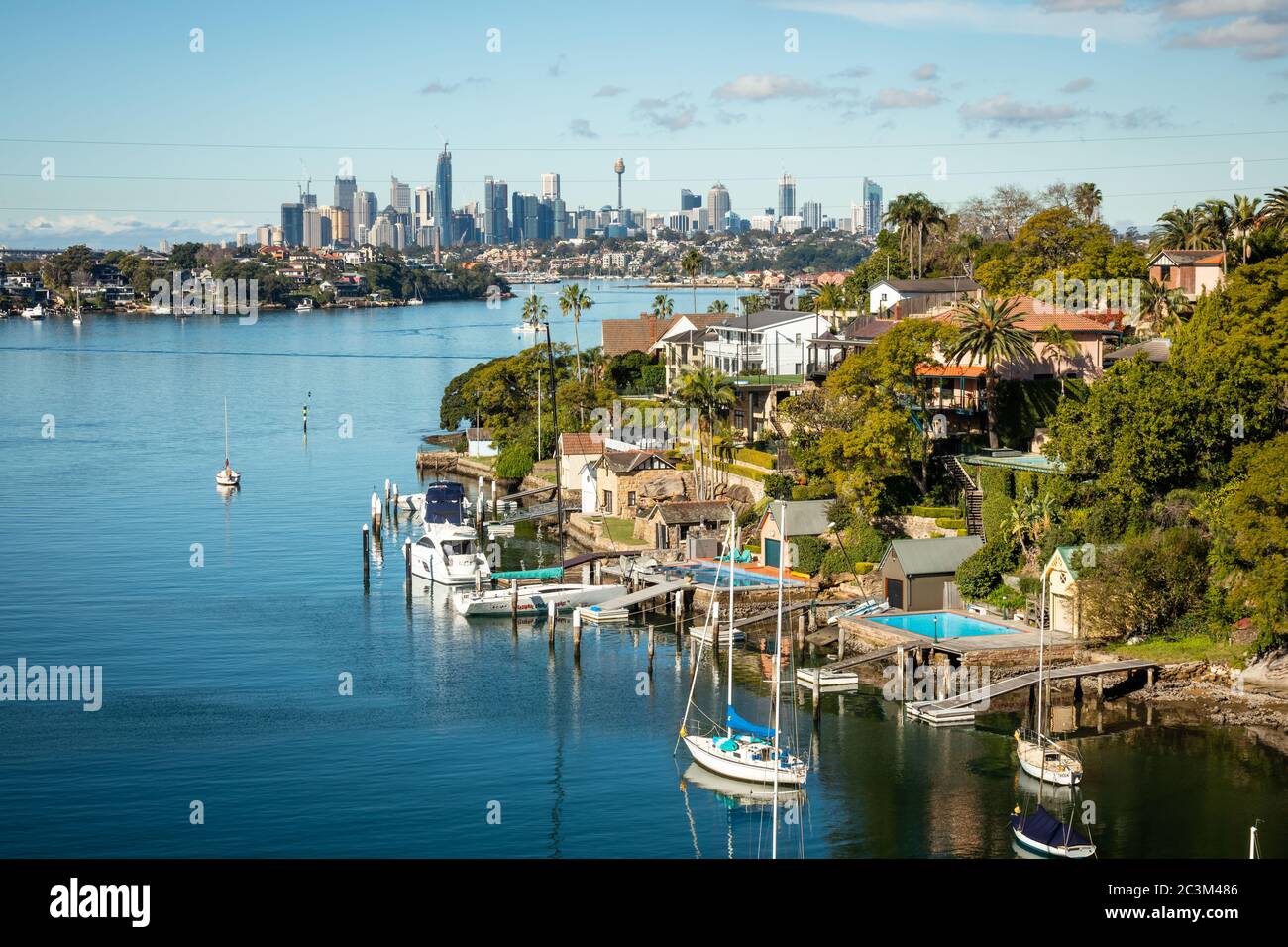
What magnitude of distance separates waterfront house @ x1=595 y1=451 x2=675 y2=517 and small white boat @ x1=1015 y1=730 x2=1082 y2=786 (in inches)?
1448

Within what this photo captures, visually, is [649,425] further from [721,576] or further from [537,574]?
[721,576]

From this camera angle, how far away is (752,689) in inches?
1834

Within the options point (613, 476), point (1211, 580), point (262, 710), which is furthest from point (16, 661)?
point (1211, 580)

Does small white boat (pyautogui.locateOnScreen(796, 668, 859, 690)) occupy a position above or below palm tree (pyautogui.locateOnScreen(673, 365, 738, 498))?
below

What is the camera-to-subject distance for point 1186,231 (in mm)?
86625

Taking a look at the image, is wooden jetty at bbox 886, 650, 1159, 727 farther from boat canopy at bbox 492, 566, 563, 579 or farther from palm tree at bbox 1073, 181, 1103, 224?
palm tree at bbox 1073, 181, 1103, 224

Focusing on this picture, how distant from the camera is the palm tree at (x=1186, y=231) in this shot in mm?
81312

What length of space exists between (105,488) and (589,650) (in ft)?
164

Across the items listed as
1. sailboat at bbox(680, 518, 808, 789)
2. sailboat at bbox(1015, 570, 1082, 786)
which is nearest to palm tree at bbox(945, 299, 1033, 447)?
sailboat at bbox(1015, 570, 1082, 786)

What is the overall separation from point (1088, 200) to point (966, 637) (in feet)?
216

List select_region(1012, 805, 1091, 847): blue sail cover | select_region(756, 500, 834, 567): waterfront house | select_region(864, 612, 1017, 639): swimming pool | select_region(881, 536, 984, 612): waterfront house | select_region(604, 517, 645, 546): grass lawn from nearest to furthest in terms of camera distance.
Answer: select_region(1012, 805, 1091, 847): blue sail cover < select_region(864, 612, 1017, 639): swimming pool < select_region(881, 536, 984, 612): waterfront house < select_region(756, 500, 834, 567): waterfront house < select_region(604, 517, 645, 546): grass lawn

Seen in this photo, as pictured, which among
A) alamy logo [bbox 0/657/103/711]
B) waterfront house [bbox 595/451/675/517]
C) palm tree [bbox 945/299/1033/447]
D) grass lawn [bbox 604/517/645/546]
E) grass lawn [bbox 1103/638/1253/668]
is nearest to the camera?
grass lawn [bbox 1103/638/1253/668]

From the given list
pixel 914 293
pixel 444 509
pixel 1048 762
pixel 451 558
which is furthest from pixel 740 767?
pixel 914 293

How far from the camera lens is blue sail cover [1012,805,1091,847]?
32.1m
